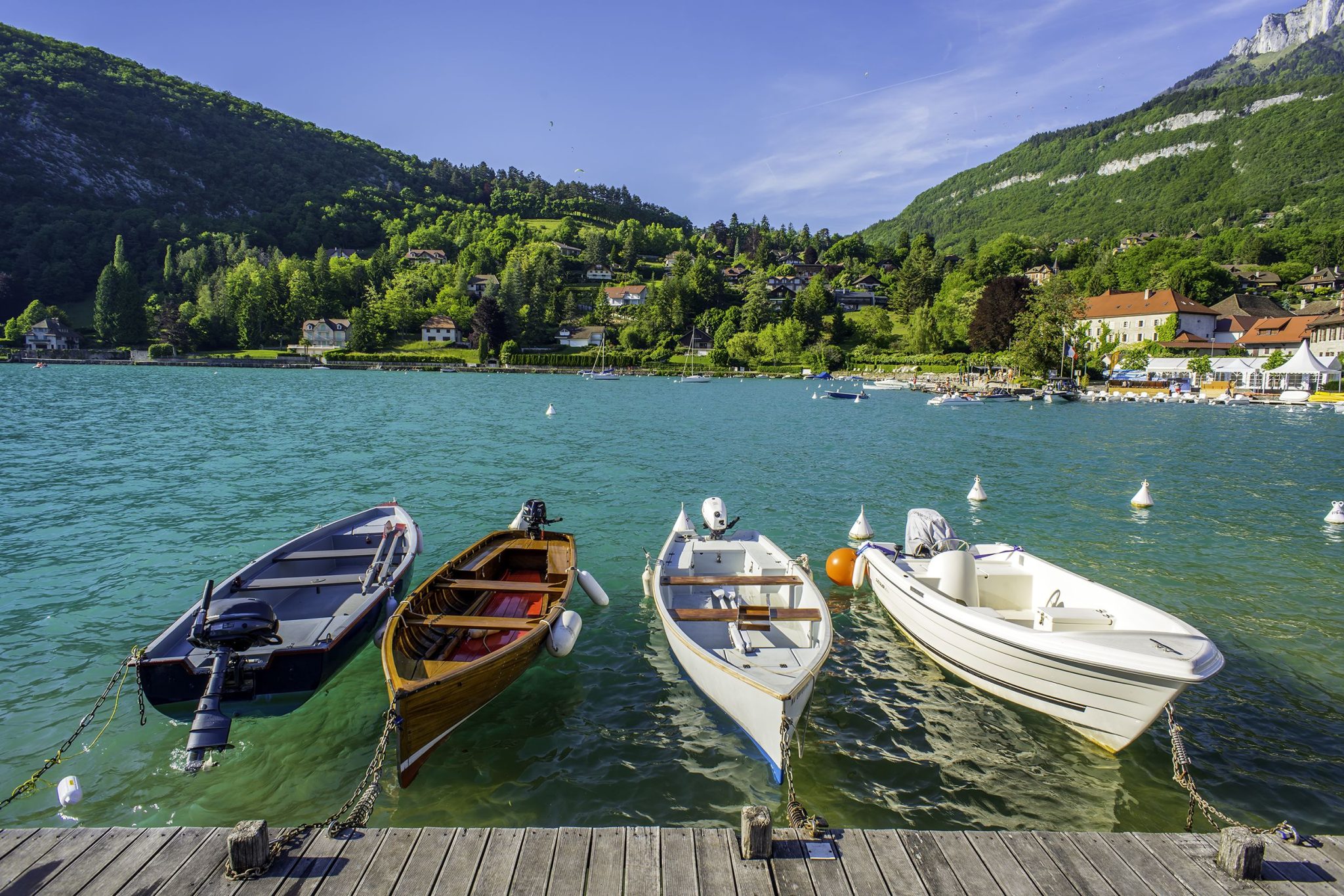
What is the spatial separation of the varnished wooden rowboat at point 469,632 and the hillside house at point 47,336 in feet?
543

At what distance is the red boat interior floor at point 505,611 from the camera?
9500 mm

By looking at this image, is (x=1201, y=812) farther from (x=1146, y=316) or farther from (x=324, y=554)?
(x=1146, y=316)

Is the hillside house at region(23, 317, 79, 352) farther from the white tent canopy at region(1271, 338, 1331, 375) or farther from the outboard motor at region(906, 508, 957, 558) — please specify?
the white tent canopy at region(1271, 338, 1331, 375)

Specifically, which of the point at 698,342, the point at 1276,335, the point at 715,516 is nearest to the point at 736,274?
the point at 698,342

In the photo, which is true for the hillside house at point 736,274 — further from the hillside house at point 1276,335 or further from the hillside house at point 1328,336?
the hillside house at point 1328,336

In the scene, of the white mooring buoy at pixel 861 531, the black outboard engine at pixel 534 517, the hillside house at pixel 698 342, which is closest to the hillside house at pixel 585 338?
the hillside house at pixel 698 342

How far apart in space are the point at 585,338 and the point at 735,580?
143m

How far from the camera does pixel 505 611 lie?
11219 millimetres

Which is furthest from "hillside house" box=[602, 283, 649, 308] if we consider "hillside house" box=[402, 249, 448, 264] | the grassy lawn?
the grassy lawn

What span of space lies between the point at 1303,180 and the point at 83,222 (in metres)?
318

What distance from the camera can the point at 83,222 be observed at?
6083 inches

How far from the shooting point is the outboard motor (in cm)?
1302

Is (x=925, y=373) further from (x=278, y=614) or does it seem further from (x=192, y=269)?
(x=192, y=269)

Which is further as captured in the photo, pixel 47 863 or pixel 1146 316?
pixel 1146 316
